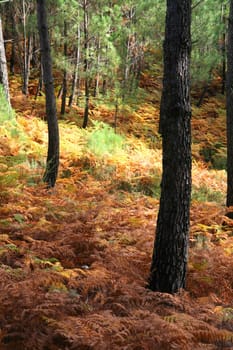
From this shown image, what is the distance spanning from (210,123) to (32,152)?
1388 cm

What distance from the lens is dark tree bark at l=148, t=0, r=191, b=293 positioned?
3934 millimetres

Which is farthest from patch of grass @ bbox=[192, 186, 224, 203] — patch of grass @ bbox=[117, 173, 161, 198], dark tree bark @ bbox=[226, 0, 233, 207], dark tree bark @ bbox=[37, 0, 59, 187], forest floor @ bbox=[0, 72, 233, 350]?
dark tree bark @ bbox=[37, 0, 59, 187]

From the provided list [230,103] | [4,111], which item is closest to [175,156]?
[230,103]

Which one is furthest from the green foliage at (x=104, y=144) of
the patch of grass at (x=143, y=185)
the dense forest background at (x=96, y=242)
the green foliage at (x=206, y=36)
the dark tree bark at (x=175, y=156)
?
the green foliage at (x=206, y=36)

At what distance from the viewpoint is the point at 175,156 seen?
4090 millimetres

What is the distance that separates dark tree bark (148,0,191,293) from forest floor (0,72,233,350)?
0.26m

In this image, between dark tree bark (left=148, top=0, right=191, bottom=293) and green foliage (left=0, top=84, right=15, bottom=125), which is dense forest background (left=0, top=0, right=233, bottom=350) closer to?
green foliage (left=0, top=84, right=15, bottom=125)

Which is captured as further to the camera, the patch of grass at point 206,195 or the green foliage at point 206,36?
the green foliage at point 206,36

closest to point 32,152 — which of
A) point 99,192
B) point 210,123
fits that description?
point 99,192

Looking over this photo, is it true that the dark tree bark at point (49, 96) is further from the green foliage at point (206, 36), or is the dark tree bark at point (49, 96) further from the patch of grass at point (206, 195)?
the green foliage at point (206, 36)

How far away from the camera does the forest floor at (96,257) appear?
125 inches

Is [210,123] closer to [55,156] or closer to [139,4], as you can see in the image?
[139,4]

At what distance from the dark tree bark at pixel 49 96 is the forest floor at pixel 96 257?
37 cm

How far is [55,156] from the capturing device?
881 centimetres
